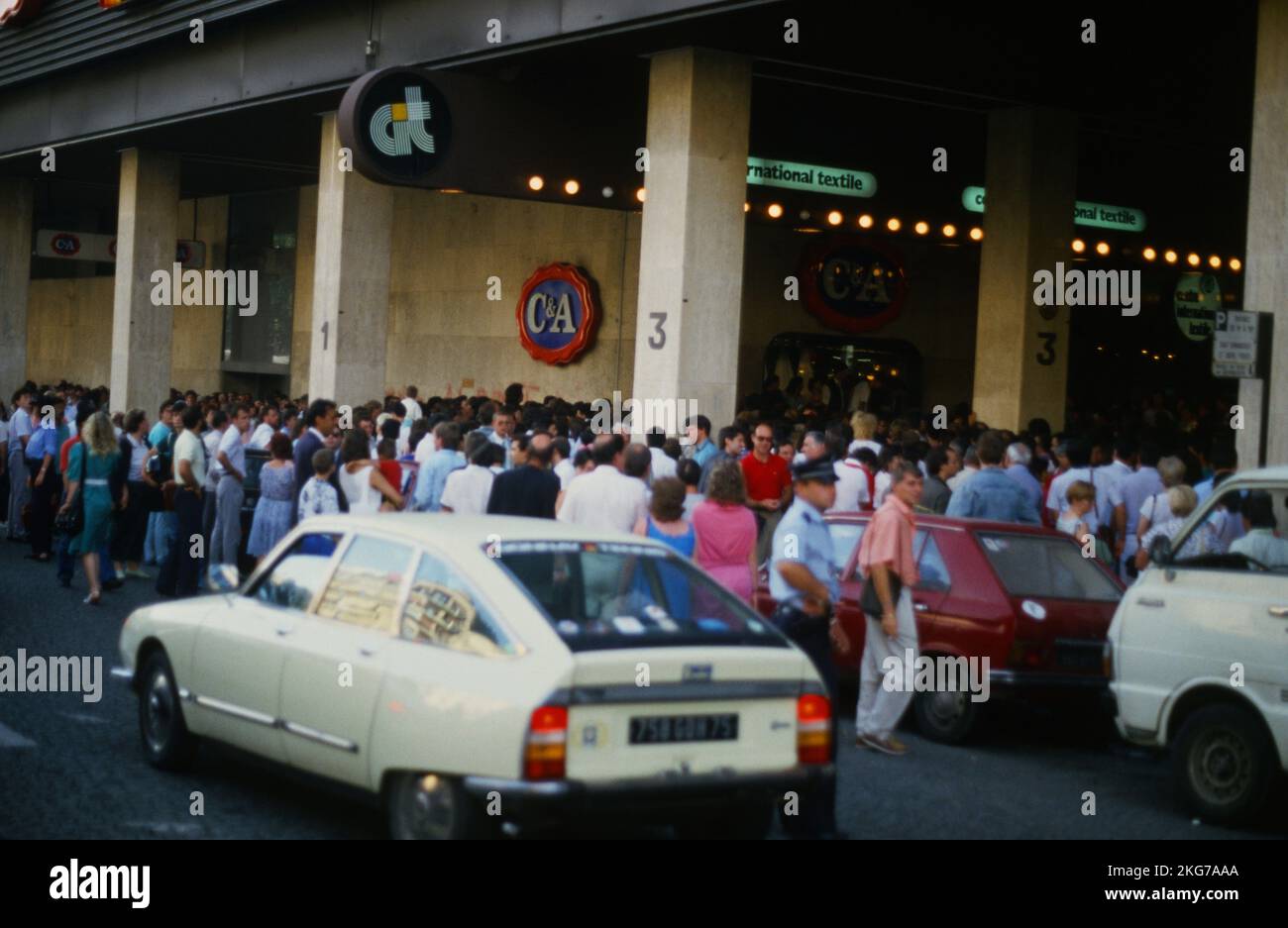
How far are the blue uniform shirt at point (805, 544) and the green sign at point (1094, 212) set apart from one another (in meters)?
17.0

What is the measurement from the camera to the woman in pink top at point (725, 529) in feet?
35.0

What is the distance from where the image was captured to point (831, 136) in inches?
921

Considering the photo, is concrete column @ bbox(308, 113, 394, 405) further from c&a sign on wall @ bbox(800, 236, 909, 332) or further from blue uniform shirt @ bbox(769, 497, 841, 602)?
blue uniform shirt @ bbox(769, 497, 841, 602)

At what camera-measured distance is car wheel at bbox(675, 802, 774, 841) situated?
7.75 meters

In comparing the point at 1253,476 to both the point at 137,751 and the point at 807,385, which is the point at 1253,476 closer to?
the point at 137,751

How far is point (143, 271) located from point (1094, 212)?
1588cm

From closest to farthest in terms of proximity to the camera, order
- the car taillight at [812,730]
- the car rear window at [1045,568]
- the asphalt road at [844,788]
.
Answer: the car taillight at [812,730] < the asphalt road at [844,788] < the car rear window at [1045,568]

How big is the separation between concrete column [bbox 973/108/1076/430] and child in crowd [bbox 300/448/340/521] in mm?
9942

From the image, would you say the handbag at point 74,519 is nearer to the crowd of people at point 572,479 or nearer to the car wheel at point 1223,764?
the crowd of people at point 572,479

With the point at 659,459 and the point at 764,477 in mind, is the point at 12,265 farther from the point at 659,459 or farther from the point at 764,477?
the point at 764,477

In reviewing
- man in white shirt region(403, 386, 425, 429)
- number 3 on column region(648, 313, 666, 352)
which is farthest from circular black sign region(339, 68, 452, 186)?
man in white shirt region(403, 386, 425, 429)

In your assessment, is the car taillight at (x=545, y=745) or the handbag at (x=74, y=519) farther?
the handbag at (x=74, y=519)

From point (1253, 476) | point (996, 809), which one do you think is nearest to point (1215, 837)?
point (996, 809)

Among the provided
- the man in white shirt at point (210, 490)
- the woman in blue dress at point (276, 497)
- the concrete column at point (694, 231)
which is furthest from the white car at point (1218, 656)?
the man in white shirt at point (210, 490)
